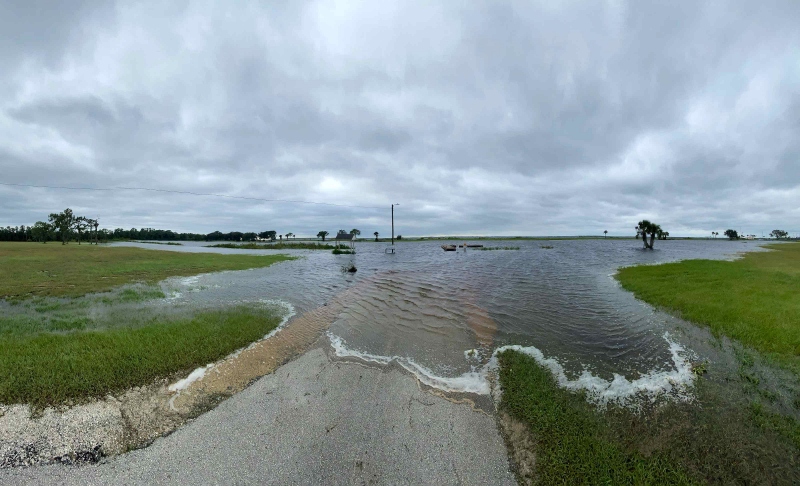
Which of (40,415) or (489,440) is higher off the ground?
(40,415)

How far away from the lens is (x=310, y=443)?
176 inches

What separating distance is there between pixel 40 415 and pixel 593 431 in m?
8.87

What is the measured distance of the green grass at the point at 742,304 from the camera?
25.6 ft

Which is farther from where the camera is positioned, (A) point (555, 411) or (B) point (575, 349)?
(B) point (575, 349)

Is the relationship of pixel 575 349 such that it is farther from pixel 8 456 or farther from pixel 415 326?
pixel 8 456

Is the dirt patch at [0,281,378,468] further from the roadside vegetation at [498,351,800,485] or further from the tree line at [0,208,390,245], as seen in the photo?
the tree line at [0,208,390,245]

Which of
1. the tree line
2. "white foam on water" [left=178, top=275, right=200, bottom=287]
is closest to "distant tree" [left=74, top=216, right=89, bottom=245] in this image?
the tree line

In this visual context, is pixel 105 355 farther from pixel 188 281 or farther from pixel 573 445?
pixel 188 281

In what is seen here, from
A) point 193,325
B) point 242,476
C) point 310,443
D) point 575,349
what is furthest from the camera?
point 193,325

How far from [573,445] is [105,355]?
9544 millimetres

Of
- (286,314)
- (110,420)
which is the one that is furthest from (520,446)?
(286,314)

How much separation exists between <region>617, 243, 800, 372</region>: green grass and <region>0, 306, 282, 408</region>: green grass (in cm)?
1388

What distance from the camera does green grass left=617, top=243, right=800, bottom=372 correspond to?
25.6ft

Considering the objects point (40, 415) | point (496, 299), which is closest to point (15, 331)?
point (40, 415)
